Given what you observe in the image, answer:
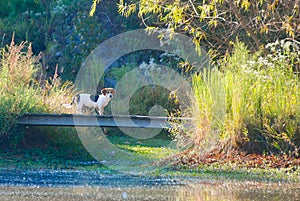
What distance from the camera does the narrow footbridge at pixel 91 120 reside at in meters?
12.3

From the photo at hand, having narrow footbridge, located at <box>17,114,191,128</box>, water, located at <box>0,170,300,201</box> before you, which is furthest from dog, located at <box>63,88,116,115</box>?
water, located at <box>0,170,300,201</box>

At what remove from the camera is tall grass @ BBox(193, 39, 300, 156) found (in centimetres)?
1085

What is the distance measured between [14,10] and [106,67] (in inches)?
147

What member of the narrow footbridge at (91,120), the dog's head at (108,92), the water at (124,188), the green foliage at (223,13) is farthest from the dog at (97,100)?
the water at (124,188)

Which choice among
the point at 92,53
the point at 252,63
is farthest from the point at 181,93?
the point at 92,53

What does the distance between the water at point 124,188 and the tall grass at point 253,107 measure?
2.03 metres

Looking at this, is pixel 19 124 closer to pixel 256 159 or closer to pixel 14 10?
pixel 256 159

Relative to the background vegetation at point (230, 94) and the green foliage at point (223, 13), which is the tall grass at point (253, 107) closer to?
the background vegetation at point (230, 94)

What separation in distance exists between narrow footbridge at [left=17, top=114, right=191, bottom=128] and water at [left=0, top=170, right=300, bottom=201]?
253 centimetres

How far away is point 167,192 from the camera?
26.1 ft

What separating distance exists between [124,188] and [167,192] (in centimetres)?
63

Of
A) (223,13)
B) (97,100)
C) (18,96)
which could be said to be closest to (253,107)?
(223,13)

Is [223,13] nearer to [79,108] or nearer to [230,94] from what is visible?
[230,94]

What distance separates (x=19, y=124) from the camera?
40.4 ft
